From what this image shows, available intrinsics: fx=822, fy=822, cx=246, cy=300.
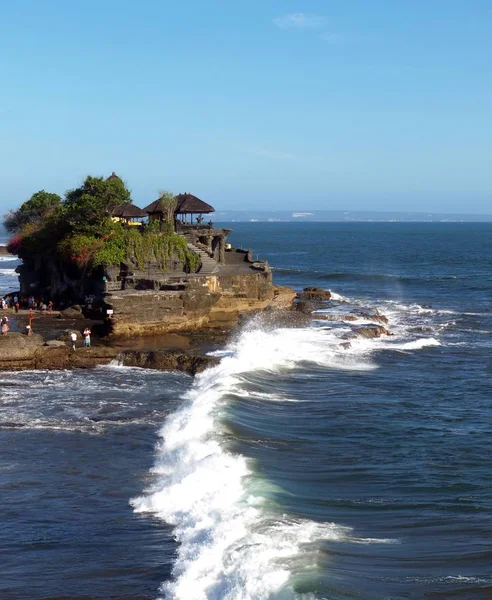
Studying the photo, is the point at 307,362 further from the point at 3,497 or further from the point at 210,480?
Result: the point at 3,497

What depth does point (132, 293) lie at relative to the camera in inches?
1387

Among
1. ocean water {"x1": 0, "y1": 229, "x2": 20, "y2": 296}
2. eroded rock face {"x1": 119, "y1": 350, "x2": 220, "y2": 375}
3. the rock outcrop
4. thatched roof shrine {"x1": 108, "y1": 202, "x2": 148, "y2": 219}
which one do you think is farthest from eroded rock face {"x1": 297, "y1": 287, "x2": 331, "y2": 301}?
eroded rock face {"x1": 119, "y1": 350, "x2": 220, "y2": 375}

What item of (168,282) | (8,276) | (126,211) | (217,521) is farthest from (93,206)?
(217,521)

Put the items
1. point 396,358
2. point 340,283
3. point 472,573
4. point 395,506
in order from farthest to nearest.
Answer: point 340,283, point 396,358, point 395,506, point 472,573

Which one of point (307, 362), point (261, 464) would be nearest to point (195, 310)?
point (307, 362)

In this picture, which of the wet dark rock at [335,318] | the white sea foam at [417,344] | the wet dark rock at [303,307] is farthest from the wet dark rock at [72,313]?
the white sea foam at [417,344]

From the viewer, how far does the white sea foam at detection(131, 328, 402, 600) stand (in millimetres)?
12078

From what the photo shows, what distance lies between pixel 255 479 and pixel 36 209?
133 ft

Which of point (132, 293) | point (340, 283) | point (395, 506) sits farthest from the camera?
point (340, 283)

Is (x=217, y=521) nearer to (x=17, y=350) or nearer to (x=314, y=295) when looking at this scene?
(x=17, y=350)

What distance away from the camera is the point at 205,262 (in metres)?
43.4

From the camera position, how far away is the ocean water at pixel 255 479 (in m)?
12.6

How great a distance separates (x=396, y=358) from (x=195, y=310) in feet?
32.0

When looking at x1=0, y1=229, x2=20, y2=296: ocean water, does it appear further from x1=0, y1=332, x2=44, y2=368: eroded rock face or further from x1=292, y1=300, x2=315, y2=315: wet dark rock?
x1=0, y1=332, x2=44, y2=368: eroded rock face
